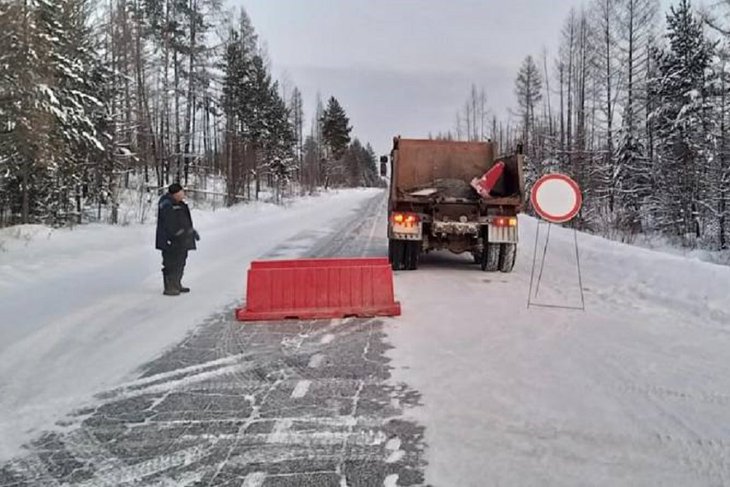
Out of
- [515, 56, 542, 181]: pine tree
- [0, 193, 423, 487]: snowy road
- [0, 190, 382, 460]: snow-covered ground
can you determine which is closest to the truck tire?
[0, 190, 382, 460]: snow-covered ground

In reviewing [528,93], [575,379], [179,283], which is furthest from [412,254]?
[528,93]

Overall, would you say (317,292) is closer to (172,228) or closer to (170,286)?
(170,286)

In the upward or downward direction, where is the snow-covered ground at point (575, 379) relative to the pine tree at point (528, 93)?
downward

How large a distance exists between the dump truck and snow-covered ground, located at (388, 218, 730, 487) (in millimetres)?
1661

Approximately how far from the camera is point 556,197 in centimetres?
805

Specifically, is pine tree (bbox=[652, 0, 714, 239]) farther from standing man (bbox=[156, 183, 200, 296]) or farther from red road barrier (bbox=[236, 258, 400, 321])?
standing man (bbox=[156, 183, 200, 296])

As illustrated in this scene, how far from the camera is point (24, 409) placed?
425 centimetres

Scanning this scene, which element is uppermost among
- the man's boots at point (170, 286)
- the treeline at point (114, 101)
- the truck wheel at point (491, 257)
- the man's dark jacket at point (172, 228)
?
the treeline at point (114, 101)

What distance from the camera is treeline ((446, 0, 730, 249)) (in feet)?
87.4

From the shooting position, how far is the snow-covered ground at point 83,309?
4.65m

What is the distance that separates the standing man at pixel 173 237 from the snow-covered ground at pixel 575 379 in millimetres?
3431

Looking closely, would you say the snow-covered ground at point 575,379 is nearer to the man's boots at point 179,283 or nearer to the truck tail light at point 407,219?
the truck tail light at point 407,219

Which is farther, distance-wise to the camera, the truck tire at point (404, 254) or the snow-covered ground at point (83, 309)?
the truck tire at point (404, 254)

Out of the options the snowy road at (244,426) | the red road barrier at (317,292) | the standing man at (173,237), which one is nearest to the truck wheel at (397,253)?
the red road barrier at (317,292)
